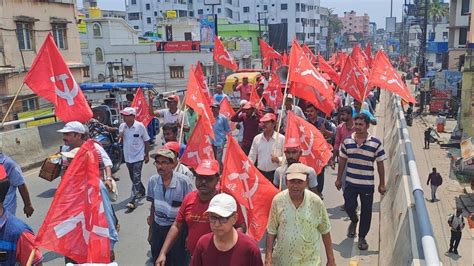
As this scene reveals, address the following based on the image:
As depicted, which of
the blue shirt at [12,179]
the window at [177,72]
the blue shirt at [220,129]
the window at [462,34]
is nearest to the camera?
the blue shirt at [12,179]

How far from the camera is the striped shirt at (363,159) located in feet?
19.3

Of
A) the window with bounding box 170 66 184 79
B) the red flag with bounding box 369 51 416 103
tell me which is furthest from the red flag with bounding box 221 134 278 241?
the window with bounding box 170 66 184 79

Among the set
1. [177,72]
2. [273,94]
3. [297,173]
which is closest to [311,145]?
Answer: [297,173]

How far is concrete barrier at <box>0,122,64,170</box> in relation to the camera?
10.2 meters

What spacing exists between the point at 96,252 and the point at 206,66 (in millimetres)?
37048

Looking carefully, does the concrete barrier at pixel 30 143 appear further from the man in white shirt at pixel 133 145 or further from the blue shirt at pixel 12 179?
the blue shirt at pixel 12 179

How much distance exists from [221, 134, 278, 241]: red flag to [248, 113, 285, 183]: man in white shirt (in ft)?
5.17

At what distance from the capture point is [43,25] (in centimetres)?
2392

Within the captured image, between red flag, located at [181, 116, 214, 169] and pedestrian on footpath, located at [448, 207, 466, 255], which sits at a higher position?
red flag, located at [181, 116, 214, 169]

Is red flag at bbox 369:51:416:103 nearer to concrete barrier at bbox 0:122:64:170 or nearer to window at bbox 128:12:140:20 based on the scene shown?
concrete barrier at bbox 0:122:64:170

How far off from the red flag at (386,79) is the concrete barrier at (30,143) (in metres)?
7.26

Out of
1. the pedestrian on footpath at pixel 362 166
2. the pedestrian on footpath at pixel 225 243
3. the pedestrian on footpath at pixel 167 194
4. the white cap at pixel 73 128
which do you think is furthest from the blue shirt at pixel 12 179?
the pedestrian on footpath at pixel 362 166

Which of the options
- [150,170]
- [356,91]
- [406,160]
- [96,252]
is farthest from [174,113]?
[96,252]

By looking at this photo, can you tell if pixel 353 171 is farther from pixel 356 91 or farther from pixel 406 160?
pixel 356 91
